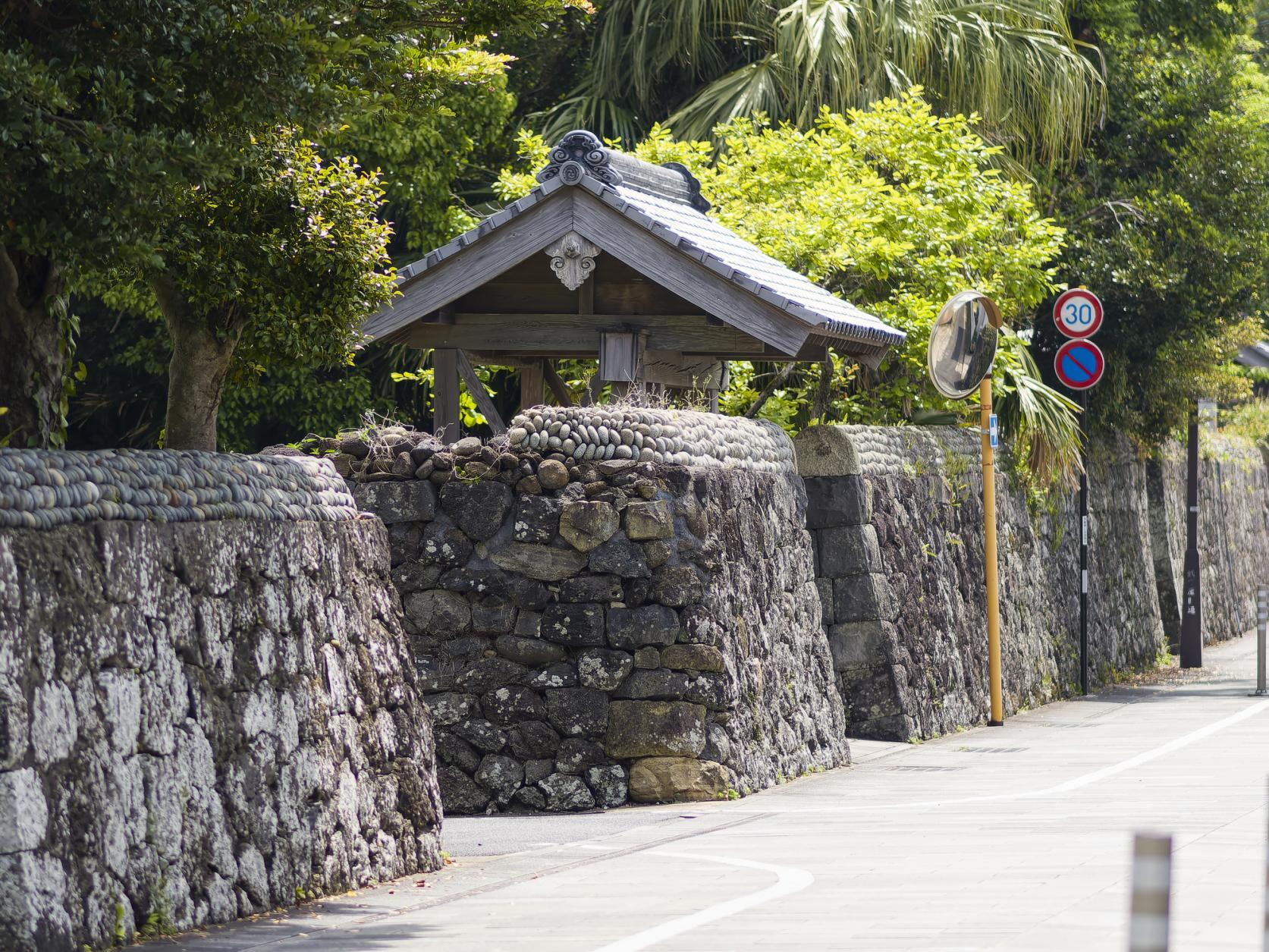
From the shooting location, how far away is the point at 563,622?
1241cm

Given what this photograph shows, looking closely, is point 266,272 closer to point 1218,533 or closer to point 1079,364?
point 1079,364

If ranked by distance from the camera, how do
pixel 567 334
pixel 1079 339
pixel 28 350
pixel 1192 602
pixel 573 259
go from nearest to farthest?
1. pixel 28 350
2. pixel 573 259
3. pixel 567 334
4. pixel 1079 339
5. pixel 1192 602

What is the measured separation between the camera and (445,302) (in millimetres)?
14445

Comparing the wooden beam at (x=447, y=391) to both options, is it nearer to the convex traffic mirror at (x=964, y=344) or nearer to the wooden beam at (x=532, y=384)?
the wooden beam at (x=532, y=384)

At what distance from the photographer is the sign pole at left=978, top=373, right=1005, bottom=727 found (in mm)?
18078

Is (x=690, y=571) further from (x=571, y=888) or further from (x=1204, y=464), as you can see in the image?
(x=1204, y=464)

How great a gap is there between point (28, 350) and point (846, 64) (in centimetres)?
1576

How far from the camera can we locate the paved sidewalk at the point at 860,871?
760cm

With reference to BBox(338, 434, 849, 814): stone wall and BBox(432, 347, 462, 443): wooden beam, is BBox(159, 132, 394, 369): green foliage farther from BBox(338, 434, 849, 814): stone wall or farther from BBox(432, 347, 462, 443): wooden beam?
BBox(432, 347, 462, 443): wooden beam

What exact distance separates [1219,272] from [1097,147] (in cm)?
300

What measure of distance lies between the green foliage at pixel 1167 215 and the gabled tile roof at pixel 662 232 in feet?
32.7

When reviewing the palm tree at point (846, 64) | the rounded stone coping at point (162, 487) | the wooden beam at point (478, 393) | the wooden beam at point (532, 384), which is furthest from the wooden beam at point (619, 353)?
the palm tree at point (846, 64)

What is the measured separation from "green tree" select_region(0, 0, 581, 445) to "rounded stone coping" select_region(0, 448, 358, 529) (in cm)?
77

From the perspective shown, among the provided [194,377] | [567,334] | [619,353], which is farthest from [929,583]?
[194,377]
